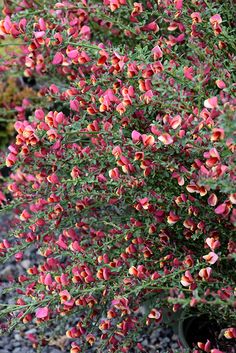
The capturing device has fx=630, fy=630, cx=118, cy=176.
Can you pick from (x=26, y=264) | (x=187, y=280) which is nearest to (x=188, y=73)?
(x=187, y=280)

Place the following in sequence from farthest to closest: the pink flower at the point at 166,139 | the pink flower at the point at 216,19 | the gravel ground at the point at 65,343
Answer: the gravel ground at the point at 65,343 < the pink flower at the point at 216,19 < the pink flower at the point at 166,139

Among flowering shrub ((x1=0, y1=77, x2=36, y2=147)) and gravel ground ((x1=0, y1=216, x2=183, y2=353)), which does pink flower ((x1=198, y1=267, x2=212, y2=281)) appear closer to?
gravel ground ((x1=0, y1=216, x2=183, y2=353))

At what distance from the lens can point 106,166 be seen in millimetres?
2148

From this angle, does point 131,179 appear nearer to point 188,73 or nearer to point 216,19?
point 188,73

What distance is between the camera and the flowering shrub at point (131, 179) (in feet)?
6.03

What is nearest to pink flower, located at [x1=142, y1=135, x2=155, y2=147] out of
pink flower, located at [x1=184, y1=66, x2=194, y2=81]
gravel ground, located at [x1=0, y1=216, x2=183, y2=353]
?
pink flower, located at [x1=184, y1=66, x2=194, y2=81]

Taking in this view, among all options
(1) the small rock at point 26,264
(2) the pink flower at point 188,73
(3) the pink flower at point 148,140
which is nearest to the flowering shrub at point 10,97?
(1) the small rock at point 26,264

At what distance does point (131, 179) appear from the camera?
1.90 metres

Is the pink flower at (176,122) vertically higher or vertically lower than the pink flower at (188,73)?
lower

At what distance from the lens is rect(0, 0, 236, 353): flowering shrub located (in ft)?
6.03

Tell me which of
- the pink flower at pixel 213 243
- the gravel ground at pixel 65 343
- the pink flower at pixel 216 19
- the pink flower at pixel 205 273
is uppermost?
the pink flower at pixel 216 19

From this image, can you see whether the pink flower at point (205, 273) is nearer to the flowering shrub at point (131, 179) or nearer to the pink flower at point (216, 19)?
the flowering shrub at point (131, 179)

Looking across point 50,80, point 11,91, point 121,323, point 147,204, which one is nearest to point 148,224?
point 147,204

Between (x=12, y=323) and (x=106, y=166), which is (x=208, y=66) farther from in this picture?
(x=12, y=323)
